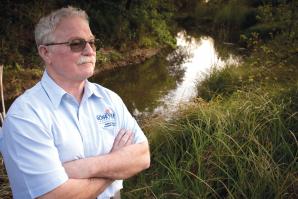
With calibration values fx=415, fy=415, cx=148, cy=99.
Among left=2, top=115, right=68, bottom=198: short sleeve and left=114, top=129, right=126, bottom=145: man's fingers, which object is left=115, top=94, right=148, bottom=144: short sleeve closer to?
left=114, top=129, right=126, bottom=145: man's fingers

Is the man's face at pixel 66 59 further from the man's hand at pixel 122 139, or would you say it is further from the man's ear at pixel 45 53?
the man's hand at pixel 122 139

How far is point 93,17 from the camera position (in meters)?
15.2

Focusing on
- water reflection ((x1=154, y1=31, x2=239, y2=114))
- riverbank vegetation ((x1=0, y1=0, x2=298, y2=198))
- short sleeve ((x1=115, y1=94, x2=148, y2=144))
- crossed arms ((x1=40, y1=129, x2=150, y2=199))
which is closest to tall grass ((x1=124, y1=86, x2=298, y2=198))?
riverbank vegetation ((x1=0, y1=0, x2=298, y2=198))

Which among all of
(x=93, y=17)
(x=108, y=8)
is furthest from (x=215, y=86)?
(x=108, y=8)

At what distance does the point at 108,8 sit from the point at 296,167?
546 inches

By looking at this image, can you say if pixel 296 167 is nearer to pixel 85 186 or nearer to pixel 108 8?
pixel 85 186

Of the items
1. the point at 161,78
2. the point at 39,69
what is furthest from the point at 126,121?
the point at 161,78

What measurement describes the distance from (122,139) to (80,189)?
39 cm

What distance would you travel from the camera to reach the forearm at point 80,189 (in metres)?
1.85

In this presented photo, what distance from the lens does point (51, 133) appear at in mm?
1916

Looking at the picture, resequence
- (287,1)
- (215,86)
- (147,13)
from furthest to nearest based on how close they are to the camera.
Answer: (147,13)
(215,86)
(287,1)

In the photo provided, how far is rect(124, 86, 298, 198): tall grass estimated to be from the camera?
3305 millimetres

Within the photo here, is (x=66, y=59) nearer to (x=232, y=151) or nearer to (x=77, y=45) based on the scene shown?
(x=77, y=45)

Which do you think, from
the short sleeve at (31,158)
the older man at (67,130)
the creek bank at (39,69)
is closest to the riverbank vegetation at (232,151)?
the older man at (67,130)
